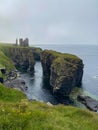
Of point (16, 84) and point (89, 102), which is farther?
point (16, 84)

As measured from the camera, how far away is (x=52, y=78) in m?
142

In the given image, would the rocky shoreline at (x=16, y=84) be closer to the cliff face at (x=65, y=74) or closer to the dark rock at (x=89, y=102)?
the cliff face at (x=65, y=74)

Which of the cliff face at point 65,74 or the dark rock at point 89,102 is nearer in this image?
the dark rock at point 89,102

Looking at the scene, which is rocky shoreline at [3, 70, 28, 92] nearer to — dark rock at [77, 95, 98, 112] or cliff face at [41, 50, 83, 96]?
cliff face at [41, 50, 83, 96]

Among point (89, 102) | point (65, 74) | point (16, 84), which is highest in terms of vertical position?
point (65, 74)

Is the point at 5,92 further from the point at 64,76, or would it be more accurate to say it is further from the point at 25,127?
the point at 64,76

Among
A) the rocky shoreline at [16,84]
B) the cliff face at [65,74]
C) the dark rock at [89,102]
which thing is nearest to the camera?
the dark rock at [89,102]

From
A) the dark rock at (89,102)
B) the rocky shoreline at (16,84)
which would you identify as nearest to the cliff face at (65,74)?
the dark rock at (89,102)

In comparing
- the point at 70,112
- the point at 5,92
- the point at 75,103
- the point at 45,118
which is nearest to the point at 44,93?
the point at 75,103

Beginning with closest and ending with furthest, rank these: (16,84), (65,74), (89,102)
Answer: (89,102), (65,74), (16,84)

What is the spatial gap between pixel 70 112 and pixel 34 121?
10.2 metres

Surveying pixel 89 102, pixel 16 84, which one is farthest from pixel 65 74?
pixel 89 102

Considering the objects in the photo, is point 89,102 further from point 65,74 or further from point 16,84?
point 16,84

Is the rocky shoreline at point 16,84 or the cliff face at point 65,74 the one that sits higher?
the cliff face at point 65,74
